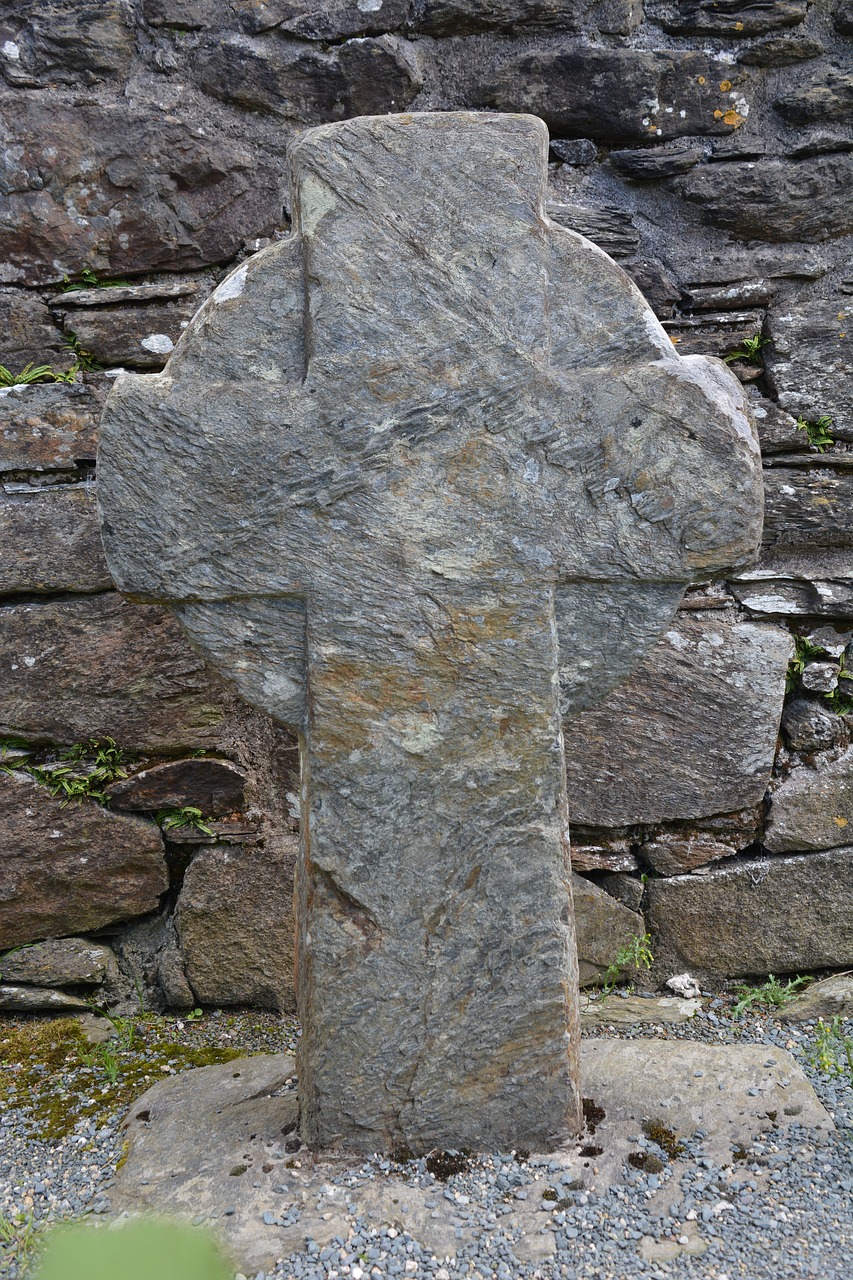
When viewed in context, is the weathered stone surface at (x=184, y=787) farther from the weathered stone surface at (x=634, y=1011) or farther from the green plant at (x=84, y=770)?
the weathered stone surface at (x=634, y=1011)

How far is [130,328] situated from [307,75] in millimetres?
776

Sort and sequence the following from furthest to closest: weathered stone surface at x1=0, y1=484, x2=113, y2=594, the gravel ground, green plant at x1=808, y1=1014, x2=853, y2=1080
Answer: weathered stone surface at x1=0, y1=484, x2=113, y2=594
green plant at x1=808, y1=1014, x2=853, y2=1080
the gravel ground

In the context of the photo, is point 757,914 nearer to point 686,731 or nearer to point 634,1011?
point 634,1011

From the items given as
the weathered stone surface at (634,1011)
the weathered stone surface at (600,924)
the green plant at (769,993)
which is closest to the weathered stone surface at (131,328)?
the weathered stone surface at (600,924)

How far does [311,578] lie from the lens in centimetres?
175

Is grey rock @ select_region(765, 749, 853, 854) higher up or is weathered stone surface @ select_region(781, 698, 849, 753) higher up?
weathered stone surface @ select_region(781, 698, 849, 753)

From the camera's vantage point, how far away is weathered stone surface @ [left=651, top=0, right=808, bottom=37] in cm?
250

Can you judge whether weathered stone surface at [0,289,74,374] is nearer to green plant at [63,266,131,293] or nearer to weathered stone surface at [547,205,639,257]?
green plant at [63,266,131,293]

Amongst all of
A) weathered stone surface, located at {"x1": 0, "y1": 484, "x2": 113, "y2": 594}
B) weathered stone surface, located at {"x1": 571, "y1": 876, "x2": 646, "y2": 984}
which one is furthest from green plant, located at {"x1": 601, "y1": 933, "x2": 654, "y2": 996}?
weathered stone surface, located at {"x1": 0, "y1": 484, "x2": 113, "y2": 594}

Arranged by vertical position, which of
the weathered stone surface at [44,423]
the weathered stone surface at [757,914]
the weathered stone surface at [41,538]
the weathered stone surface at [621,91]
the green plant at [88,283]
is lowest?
the weathered stone surface at [757,914]

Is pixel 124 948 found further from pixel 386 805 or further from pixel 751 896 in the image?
pixel 751 896

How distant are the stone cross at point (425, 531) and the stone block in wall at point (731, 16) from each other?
1098mm

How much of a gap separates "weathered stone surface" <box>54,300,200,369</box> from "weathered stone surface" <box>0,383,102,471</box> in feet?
0.39

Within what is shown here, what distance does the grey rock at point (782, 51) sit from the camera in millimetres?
2518
